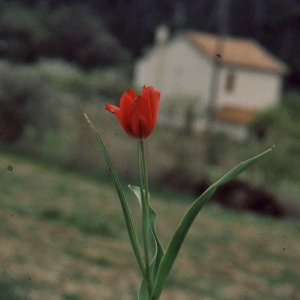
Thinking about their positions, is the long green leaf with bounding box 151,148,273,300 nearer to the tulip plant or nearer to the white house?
the tulip plant

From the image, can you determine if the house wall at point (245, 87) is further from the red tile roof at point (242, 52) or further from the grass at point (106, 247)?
the grass at point (106, 247)

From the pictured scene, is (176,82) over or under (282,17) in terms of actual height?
under

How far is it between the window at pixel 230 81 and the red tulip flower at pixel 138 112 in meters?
14.7

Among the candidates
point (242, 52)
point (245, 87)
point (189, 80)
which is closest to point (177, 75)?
point (189, 80)

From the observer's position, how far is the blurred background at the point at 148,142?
554cm

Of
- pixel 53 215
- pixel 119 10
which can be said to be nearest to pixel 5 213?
pixel 53 215

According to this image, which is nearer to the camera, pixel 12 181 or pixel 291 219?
pixel 12 181

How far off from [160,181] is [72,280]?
4.85 metres

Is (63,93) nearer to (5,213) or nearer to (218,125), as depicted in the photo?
(218,125)

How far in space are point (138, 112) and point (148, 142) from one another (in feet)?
27.6

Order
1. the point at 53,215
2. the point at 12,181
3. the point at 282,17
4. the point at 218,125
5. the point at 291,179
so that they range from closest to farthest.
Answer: the point at 53,215 → the point at 12,181 → the point at 291,179 → the point at 218,125 → the point at 282,17

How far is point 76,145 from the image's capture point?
956cm

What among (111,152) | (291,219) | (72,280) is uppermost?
(72,280)

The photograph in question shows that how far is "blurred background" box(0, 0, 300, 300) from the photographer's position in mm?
5535
